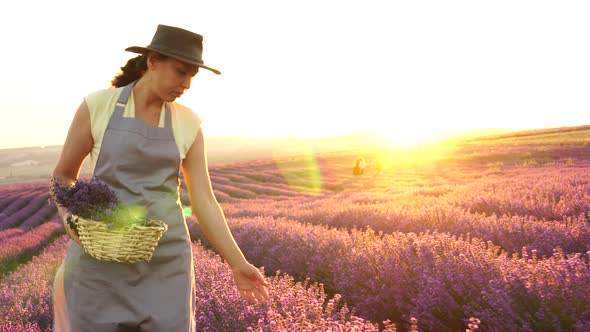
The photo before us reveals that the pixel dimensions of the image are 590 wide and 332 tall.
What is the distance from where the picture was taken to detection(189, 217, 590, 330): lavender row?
3.00 metres

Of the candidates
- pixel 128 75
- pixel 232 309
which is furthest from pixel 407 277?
pixel 128 75

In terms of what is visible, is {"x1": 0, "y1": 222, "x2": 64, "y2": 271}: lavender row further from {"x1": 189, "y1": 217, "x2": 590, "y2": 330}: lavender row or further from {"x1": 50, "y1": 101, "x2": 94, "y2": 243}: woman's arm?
{"x1": 50, "y1": 101, "x2": 94, "y2": 243}: woman's arm

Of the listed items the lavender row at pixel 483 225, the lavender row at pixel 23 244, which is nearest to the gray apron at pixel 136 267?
the lavender row at pixel 483 225

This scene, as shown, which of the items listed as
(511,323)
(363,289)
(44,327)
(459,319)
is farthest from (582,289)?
(44,327)

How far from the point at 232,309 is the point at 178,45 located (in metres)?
1.99

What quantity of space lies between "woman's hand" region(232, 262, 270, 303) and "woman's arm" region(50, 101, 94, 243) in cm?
76

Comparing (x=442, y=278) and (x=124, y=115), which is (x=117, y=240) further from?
(x=442, y=278)

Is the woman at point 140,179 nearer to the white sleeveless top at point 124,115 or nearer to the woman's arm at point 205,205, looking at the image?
the white sleeveless top at point 124,115

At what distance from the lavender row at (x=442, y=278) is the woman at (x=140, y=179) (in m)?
2.02

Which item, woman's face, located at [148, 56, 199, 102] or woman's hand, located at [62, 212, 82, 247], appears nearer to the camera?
woman's hand, located at [62, 212, 82, 247]

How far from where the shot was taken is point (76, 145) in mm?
1997

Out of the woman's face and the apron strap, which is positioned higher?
the woman's face

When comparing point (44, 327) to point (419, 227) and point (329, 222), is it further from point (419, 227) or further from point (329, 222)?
point (329, 222)

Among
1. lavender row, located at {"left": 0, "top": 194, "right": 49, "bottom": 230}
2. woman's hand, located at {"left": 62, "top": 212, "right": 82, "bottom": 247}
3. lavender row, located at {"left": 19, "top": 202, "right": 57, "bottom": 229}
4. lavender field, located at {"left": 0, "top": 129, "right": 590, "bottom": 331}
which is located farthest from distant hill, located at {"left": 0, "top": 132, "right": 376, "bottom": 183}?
woman's hand, located at {"left": 62, "top": 212, "right": 82, "bottom": 247}
